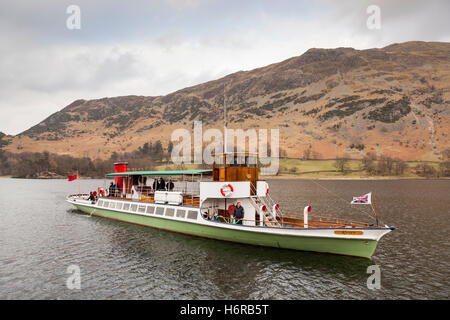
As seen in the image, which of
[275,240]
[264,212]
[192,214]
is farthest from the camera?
[192,214]

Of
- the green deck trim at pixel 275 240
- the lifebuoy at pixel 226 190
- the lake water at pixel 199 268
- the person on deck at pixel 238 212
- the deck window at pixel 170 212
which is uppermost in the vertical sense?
the lifebuoy at pixel 226 190

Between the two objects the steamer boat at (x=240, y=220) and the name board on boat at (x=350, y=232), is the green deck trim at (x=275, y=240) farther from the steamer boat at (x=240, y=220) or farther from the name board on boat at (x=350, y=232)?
the name board on boat at (x=350, y=232)

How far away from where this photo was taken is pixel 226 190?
924 inches

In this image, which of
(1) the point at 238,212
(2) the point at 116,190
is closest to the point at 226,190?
(1) the point at 238,212

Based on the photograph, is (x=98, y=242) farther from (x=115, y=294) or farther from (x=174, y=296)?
(x=174, y=296)

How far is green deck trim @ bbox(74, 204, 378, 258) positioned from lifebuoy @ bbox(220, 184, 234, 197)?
3016mm

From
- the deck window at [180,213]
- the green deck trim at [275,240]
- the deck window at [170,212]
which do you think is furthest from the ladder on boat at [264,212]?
the deck window at [170,212]

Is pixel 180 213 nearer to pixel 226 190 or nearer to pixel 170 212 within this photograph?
pixel 170 212

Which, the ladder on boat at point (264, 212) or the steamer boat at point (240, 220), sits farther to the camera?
the ladder on boat at point (264, 212)

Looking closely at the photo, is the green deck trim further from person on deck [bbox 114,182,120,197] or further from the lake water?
person on deck [bbox 114,182,120,197]

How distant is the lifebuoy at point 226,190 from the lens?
2339 cm

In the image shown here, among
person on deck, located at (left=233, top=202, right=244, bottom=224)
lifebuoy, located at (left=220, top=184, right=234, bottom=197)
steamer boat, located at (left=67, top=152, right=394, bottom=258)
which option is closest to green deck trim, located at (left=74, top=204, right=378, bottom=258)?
steamer boat, located at (left=67, top=152, right=394, bottom=258)

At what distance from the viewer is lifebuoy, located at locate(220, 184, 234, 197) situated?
76.7 ft

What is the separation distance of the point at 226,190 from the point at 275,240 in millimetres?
5785
